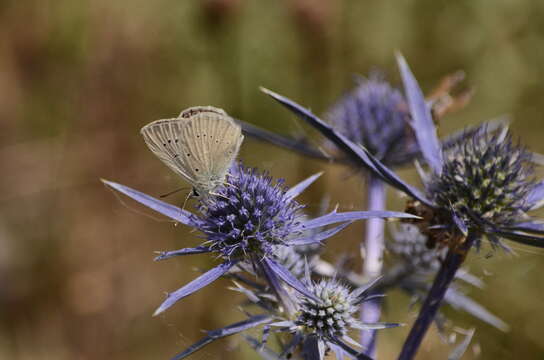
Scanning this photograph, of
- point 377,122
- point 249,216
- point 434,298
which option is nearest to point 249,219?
point 249,216

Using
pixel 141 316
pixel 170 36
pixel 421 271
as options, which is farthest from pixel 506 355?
pixel 170 36

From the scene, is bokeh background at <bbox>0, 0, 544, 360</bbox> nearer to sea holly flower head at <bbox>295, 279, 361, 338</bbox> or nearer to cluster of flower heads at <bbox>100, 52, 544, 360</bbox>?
cluster of flower heads at <bbox>100, 52, 544, 360</bbox>

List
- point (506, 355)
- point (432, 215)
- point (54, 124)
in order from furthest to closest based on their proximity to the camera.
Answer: point (54, 124)
point (506, 355)
point (432, 215)

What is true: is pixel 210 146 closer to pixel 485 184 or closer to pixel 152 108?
pixel 485 184

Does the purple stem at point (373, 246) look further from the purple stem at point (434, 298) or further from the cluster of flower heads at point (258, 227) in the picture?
the cluster of flower heads at point (258, 227)

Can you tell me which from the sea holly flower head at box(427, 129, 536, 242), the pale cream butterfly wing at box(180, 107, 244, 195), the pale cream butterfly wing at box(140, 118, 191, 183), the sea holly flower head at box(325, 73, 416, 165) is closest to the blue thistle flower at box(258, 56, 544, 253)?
the sea holly flower head at box(427, 129, 536, 242)

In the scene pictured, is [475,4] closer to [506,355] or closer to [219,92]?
[219,92]
